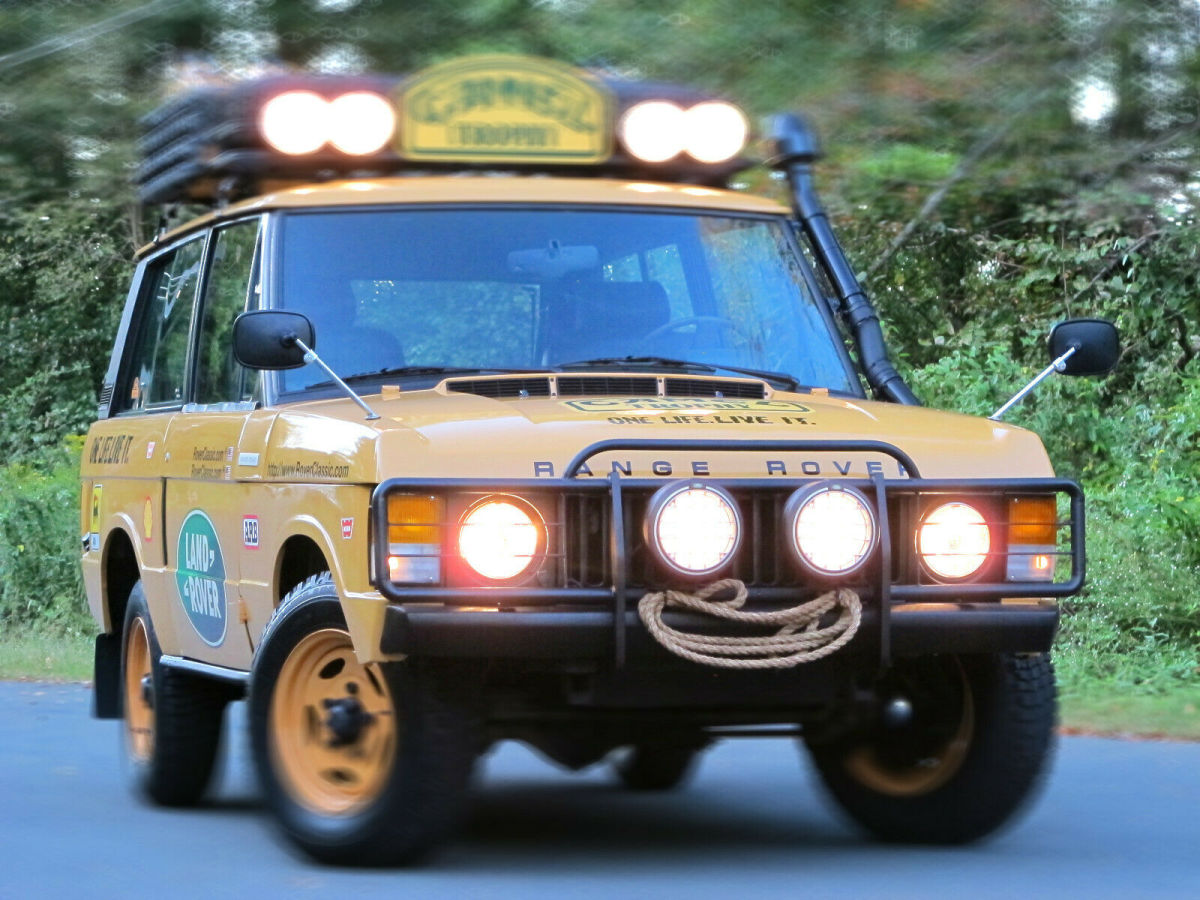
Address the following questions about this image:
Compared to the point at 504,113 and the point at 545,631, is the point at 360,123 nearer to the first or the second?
the point at 504,113

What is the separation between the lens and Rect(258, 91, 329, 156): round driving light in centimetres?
723

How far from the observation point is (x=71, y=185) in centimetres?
1719

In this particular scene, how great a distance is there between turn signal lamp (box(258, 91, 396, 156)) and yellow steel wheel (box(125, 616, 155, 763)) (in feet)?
6.28

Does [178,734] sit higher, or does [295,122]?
[295,122]

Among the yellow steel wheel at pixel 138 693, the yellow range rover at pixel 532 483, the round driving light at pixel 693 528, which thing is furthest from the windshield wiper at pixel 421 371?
the yellow steel wheel at pixel 138 693

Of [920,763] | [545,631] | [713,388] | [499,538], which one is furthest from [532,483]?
[920,763]

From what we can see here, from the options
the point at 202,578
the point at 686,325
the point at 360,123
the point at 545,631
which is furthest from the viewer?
the point at 360,123

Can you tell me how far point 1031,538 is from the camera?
19.4 feet

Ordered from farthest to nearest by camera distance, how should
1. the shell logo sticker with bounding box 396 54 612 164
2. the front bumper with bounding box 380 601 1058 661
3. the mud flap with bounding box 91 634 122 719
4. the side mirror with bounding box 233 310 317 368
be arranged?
1. the mud flap with bounding box 91 634 122 719
2. the shell logo sticker with bounding box 396 54 612 164
3. the side mirror with bounding box 233 310 317 368
4. the front bumper with bounding box 380 601 1058 661

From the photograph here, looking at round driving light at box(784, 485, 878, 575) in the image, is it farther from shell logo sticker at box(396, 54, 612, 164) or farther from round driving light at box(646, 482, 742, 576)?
shell logo sticker at box(396, 54, 612, 164)

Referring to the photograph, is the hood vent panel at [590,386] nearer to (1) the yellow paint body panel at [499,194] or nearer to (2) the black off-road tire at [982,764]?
(1) the yellow paint body panel at [499,194]

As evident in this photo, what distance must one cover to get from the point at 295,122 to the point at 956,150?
7.36 m

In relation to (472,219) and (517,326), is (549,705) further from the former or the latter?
(472,219)

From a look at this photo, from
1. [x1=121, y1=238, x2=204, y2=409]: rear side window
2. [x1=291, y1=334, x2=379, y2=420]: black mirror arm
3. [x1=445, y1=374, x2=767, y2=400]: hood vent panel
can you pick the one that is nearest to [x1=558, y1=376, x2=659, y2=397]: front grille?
[x1=445, y1=374, x2=767, y2=400]: hood vent panel
